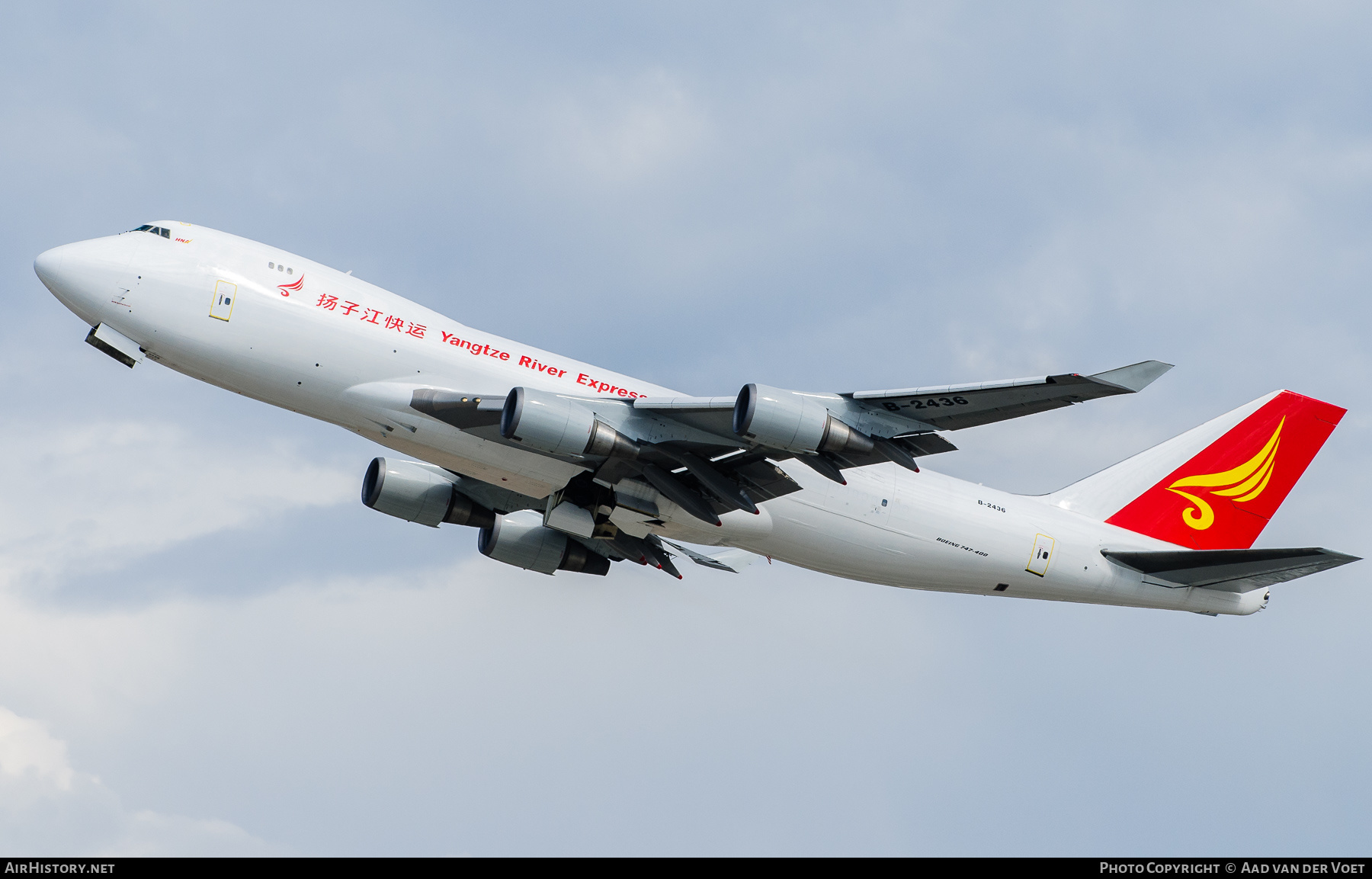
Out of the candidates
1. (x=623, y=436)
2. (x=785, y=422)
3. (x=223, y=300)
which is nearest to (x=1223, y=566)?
(x=785, y=422)

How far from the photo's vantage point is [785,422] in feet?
78.0

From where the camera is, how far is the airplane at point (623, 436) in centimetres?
2450

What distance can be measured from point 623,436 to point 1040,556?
11.8 metres

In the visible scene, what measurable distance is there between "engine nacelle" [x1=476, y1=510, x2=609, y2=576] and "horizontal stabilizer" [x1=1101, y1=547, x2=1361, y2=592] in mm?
13968

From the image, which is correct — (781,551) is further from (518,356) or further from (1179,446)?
(1179,446)

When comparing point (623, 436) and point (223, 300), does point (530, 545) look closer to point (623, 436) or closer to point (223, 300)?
point (623, 436)

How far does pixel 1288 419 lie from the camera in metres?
35.2

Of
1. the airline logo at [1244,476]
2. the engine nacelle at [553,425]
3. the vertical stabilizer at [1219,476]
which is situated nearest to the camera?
the engine nacelle at [553,425]

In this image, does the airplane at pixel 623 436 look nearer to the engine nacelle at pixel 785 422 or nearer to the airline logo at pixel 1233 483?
the engine nacelle at pixel 785 422

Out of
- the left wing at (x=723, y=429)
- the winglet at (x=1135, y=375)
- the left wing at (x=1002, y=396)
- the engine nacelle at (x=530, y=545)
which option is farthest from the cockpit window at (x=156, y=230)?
the winglet at (x=1135, y=375)

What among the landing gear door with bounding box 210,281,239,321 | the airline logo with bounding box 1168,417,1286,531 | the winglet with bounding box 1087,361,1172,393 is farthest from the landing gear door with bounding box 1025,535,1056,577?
the landing gear door with bounding box 210,281,239,321

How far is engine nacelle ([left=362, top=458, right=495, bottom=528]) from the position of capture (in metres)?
31.5

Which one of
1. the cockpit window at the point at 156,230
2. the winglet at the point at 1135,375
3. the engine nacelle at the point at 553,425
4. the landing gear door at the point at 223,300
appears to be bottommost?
the engine nacelle at the point at 553,425

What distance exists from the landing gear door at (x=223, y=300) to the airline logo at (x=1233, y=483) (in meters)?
24.5
